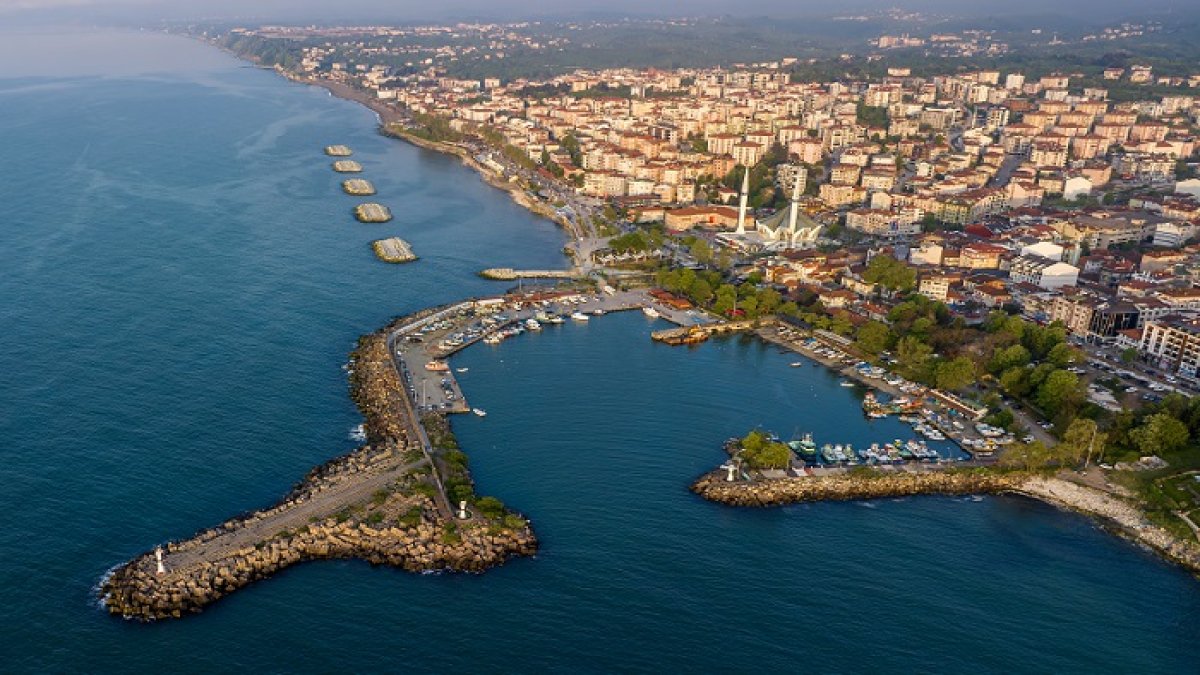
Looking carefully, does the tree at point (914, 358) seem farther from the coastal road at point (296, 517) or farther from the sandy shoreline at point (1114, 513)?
the coastal road at point (296, 517)

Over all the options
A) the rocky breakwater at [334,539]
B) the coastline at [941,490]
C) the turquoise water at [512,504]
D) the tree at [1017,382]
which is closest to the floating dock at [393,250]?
the turquoise water at [512,504]

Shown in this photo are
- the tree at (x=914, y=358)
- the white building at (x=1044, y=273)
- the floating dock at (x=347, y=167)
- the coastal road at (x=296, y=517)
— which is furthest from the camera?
the floating dock at (x=347, y=167)

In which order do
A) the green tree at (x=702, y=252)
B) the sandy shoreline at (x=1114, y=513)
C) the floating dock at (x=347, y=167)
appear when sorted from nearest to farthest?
the sandy shoreline at (x=1114, y=513) → the green tree at (x=702, y=252) → the floating dock at (x=347, y=167)

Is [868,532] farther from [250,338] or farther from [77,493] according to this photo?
[250,338]

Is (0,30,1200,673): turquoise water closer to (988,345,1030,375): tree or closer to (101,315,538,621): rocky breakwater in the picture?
(101,315,538,621): rocky breakwater

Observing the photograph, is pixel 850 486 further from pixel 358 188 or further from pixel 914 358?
pixel 358 188

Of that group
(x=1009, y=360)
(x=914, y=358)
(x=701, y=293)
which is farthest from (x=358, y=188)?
(x=1009, y=360)

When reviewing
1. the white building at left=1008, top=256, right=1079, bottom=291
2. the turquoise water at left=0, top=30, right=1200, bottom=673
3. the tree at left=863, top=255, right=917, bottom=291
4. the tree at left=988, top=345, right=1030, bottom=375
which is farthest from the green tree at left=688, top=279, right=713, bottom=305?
the white building at left=1008, top=256, right=1079, bottom=291
